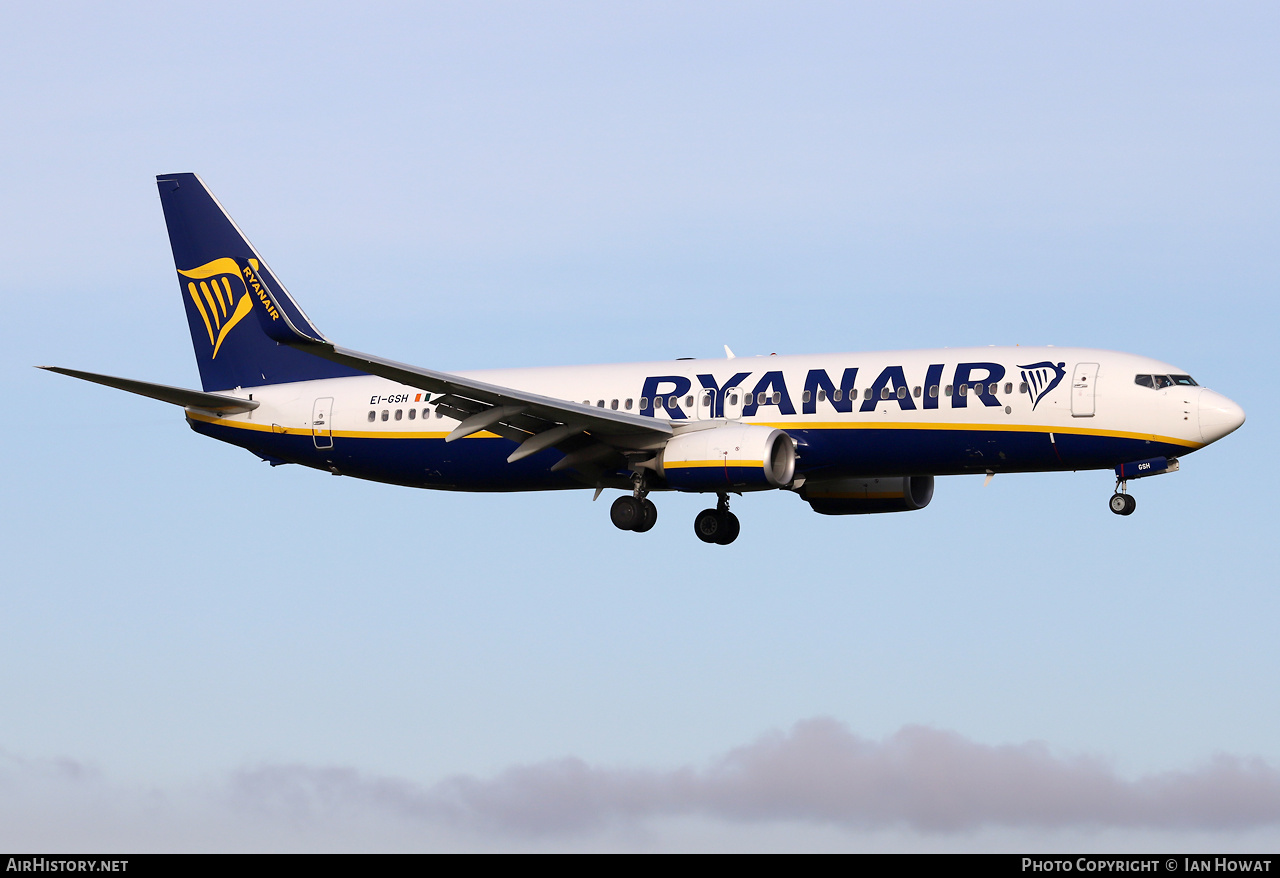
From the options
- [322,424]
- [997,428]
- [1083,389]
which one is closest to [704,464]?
[997,428]

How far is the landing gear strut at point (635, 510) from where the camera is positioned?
145 ft

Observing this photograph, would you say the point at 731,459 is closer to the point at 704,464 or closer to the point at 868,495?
the point at 704,464

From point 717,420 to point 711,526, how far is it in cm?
454

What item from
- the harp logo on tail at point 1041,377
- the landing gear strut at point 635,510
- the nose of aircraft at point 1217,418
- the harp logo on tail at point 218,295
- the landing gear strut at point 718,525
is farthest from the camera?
the harp logo on tail at point 218,295

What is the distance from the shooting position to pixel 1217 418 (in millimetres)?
39938

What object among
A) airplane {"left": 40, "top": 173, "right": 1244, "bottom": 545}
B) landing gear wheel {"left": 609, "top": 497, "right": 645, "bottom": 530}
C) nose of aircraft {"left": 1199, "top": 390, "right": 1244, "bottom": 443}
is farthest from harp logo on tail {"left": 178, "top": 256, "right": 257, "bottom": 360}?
nose of aircraft {"left": 1199, "top": 390, "right": 1244, "bottom": 443}

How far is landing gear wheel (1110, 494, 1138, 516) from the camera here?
41.0 m

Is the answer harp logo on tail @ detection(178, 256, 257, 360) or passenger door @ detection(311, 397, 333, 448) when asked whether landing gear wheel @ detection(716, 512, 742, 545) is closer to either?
passenger door @ detection(311, 397, 333, 448)

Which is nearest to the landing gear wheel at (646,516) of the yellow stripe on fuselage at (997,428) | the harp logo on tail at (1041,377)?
the yellow stripe on fuselage at (997,428)

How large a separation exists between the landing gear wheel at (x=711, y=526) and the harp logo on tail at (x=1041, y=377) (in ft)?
33.5

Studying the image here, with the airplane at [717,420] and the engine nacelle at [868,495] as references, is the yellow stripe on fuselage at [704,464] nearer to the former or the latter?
the airplane at [717,420]

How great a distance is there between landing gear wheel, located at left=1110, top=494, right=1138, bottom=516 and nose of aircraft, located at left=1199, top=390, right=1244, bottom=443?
2344 mm

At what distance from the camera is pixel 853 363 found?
43.2m
